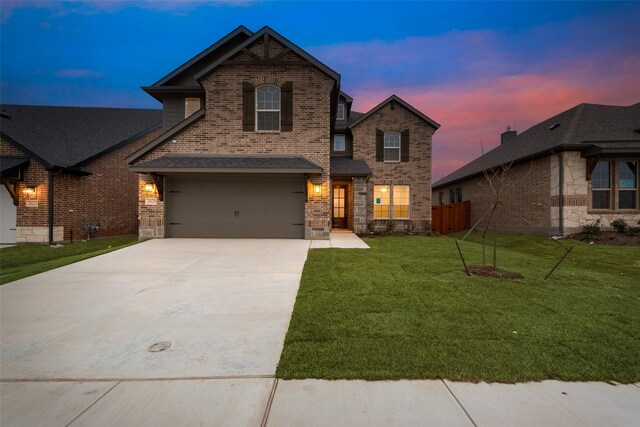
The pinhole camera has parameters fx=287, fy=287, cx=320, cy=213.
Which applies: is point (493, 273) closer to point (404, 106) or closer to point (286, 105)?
point (286, 105)

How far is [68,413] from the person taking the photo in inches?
86.5

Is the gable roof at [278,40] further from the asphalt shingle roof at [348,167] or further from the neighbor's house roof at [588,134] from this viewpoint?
the neighbor's house roof at [588,134]

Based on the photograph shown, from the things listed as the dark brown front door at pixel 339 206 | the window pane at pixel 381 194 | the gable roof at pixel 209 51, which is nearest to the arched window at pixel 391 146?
the window pane at pixel 381 194

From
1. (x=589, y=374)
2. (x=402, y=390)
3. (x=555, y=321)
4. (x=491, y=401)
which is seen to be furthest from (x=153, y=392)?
(x=555, y=321)

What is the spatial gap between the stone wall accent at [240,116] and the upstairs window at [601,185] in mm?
11794

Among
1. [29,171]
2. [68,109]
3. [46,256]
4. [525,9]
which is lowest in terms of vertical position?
[46,256]

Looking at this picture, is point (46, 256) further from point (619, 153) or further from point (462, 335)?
point (619, 153)

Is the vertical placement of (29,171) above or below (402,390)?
above

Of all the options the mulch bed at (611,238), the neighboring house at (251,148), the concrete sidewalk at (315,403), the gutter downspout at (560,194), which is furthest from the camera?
the gutter downspout at (560,194)

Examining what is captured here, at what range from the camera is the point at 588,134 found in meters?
12.9

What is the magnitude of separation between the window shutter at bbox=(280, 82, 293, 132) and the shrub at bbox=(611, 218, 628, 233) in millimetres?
14318

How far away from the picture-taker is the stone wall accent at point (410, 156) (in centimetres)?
1658

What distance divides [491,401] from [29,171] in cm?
1781

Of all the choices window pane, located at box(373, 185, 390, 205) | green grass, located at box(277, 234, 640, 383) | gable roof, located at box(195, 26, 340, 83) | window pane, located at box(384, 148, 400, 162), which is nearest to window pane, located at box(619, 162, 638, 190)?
green grass, located at box(277, 234, 640, 383)
